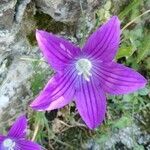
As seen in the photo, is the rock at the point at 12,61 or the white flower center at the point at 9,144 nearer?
the rock at the point at 12,61

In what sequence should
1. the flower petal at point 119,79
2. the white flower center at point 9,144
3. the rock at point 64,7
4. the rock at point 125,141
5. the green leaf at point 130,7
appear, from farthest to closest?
the rock at point 125,141, the green leaf at point 130,7, the white flower center at point 9,144, the rock at point 64,7, the flower petal at point 119,79

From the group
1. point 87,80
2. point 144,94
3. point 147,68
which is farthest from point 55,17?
point 147,68

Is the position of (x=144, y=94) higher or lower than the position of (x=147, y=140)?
higher

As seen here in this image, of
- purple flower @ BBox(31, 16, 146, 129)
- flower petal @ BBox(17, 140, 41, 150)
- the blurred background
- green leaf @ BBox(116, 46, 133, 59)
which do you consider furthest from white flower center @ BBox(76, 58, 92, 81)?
green leaf @ BBox(116, 46, 133, 59)

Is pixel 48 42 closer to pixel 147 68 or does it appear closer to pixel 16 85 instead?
pixel 16 85

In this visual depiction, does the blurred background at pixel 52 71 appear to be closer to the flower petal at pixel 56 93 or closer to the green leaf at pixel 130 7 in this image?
the green leaf at pixel 130 7

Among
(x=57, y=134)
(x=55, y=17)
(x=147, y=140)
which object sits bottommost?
(x=147, y=140)

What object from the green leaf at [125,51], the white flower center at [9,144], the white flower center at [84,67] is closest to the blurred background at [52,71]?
the green leaf at [125,51]
